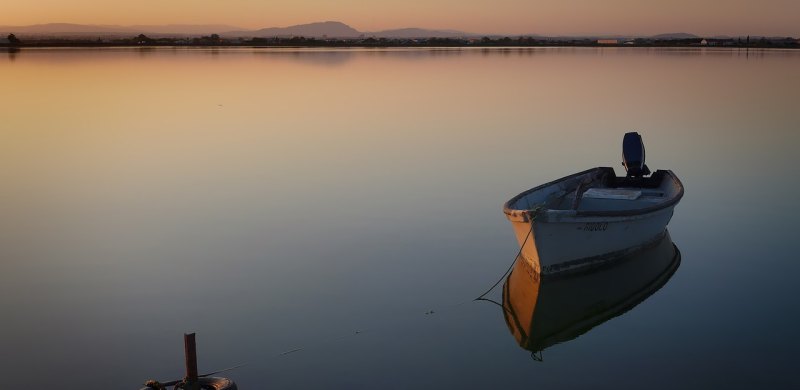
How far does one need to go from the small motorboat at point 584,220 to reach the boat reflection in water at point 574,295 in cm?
15

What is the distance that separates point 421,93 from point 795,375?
29.0 metres

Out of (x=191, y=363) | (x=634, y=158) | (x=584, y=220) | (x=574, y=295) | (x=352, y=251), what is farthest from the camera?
(x=634, y=158)

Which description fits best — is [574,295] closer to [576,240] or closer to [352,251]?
[576,240]

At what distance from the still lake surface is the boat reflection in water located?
0.58ft

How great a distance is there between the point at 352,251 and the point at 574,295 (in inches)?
117

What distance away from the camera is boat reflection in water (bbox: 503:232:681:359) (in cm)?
924

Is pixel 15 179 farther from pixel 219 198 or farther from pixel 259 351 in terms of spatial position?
pixel 259 351

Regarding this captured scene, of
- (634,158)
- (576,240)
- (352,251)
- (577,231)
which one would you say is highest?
(634,158)

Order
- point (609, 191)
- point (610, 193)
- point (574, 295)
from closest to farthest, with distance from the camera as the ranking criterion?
point (574, 295) < point (610, 193) < point (609, 191)

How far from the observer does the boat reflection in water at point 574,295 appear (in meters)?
9.24

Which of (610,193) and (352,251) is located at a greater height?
(610,193)

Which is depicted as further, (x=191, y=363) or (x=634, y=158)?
(x=634, y=158)

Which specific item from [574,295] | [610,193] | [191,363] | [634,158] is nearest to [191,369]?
[191,363]

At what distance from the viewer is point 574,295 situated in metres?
10.0
